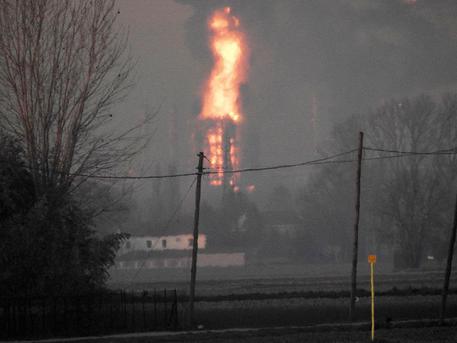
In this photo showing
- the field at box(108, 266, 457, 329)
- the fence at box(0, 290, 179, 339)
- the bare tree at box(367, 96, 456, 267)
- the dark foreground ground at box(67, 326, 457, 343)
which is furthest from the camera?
the bare tree at box(367, 96, 456, 267)

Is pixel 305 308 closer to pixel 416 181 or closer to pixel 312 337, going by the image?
pixel 312 337

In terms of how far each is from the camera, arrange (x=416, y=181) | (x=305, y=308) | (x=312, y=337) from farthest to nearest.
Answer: (x=416, y=181) → (x=305, y=308) → (x=312, y=337)

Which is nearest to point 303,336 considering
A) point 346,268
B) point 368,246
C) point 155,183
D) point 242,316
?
point 242,316

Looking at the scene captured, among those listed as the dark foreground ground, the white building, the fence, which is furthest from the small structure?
the dark foreground ground

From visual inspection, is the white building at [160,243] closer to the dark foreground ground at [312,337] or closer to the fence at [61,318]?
the fence at [61,318]

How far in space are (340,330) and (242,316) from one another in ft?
24.1

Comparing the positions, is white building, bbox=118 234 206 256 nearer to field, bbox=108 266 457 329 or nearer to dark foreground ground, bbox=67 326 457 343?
field, bbox=108 266 457 329

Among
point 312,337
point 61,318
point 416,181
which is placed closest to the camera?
point 312,337

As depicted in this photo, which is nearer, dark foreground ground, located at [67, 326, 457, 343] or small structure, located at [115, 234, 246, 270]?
dark foreground ground, located at [67, 326, 457, 343]

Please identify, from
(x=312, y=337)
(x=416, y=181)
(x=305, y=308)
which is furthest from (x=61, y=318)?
(x=416, y=181)

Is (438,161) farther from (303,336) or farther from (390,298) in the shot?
(303,336)

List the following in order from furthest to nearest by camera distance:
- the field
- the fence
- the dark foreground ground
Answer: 1. the field
2. the fence
3. the dark foreground ground

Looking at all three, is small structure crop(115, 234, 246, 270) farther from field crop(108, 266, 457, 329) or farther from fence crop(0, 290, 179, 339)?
fence crop(0, 290, 179, 339)

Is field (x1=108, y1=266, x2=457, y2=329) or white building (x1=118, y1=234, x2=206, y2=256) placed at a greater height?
Answer: white building (x1=118, y1=234, x2=206, y2=256)
